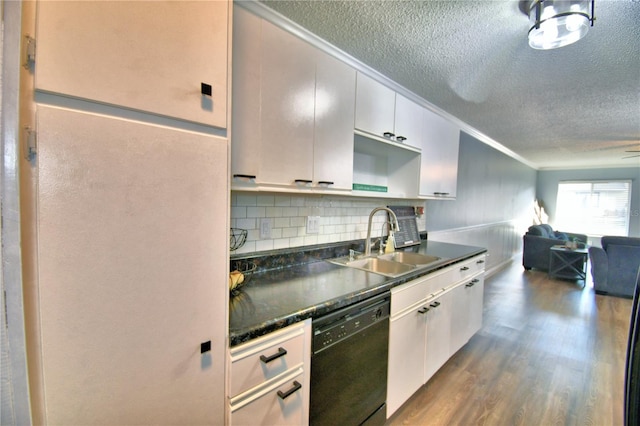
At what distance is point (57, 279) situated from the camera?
24.8 inches

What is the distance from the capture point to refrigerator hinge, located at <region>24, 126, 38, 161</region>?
59 cm

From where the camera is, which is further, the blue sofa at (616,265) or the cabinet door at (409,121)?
the blue sofa at (616,265)

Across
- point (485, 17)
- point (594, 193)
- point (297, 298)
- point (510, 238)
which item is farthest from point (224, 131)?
point (594, 193)

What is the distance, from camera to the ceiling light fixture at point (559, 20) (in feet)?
4.14

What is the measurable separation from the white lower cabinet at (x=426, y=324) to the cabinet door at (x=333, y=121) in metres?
0.75

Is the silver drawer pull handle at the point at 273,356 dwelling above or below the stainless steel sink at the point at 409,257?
below

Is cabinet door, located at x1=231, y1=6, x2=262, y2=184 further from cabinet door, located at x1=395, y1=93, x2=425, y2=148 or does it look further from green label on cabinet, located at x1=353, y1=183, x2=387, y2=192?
cabinet door, located at x1=395, y1=93, x2=425, y2=148

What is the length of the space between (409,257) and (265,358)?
1658mm

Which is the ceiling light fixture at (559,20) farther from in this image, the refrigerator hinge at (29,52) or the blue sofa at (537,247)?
the blue sofa at (537,247)

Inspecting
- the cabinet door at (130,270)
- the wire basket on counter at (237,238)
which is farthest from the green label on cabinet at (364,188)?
the cabinet door at (130,270)

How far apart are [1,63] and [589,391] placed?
3.42m

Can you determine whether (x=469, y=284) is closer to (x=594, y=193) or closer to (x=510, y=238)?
(x=510, y=238)

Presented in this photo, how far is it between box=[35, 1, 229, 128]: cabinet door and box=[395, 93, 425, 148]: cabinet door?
152cm

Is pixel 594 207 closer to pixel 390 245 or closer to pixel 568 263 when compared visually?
pixel 568 263
